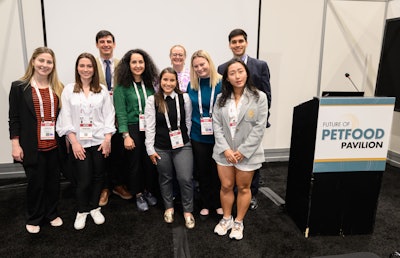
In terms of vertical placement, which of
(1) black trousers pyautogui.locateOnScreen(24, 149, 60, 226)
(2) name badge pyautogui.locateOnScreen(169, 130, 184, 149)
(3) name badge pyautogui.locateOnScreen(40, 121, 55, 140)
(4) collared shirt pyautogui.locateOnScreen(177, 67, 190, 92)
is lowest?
(1) black trousers pyautogui.locateOnScreen(24, 149, 60, 226)

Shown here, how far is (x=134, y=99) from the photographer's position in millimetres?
2520

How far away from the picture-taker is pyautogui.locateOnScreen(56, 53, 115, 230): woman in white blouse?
7.50 ft

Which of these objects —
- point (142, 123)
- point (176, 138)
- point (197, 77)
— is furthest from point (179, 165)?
point (197, 77)

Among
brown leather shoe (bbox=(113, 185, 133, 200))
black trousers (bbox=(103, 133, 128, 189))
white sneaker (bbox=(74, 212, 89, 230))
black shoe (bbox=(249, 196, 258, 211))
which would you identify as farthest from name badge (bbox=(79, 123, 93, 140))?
black shoe (bbox=(249, 196, 258, 211))

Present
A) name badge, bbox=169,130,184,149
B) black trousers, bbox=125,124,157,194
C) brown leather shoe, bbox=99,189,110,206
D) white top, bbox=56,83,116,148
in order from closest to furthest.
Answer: white top, bbox=56,83,116,148 < name badge, bbox=169,130,184,149 < black trousers, bbox=125,124,157,194 < brown leather shoe, bbox=99,189,110,206

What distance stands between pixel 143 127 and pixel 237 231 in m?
1.24

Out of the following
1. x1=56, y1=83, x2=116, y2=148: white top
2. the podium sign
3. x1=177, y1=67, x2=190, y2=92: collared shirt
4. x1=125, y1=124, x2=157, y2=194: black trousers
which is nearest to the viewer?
the podium sign

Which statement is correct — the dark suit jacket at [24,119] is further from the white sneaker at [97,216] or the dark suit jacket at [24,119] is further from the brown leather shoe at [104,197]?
the brown leather shoe at [104,197]

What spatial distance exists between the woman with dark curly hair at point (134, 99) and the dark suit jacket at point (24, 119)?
667 millimetres

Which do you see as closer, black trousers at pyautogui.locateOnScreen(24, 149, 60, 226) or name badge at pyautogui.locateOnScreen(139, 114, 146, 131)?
black trousers at pyautogui.locateOnScreen(24, 149, 60, 226)

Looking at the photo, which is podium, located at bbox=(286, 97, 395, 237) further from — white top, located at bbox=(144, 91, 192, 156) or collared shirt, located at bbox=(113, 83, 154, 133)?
collared shirt, located at bbox=(113, 83, 154, 133)

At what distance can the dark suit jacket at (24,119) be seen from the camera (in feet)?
7.13

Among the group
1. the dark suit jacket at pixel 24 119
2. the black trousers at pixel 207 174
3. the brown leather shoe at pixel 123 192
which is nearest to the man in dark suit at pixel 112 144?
the brown leather shoe at pixel 123 192

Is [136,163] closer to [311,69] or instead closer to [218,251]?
[218,251]
